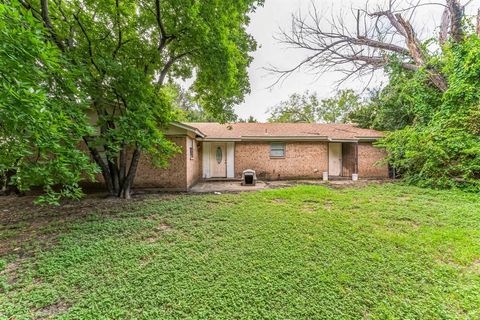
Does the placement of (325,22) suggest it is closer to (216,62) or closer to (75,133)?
(216,62)

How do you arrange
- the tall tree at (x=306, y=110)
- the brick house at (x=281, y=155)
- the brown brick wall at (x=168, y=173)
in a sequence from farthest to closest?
1. the tall tree at (x=306, y=110)
2. the brick house at (x=281, y=155)
3. the brown brick wall at (x=168, y=173)

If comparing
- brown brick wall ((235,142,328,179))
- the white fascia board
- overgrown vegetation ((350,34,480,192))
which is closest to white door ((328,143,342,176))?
brown brick wall ((235,142,328,179))

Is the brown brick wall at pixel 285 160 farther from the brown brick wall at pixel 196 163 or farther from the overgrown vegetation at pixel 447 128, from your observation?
the overgrown vegetation at pixel 447 128

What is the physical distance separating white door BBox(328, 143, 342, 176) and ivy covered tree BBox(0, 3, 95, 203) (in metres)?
11.2

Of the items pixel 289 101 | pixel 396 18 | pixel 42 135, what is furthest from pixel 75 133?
pixel 289 101

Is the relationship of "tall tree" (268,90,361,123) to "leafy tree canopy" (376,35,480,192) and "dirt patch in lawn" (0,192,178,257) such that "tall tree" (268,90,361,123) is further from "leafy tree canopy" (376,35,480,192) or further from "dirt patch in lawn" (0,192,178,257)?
"dirt patch in lawn" (0,192,178,257)

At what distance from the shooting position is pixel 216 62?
231 inches

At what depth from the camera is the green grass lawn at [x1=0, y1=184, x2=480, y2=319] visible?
2.24 meters

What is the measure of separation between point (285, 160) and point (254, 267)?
826 centimetres

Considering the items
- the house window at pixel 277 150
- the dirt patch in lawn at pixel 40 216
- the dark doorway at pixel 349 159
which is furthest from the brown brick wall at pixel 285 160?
the dirt patch in lawn at pixel 40 216

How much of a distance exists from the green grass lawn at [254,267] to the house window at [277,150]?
592cm

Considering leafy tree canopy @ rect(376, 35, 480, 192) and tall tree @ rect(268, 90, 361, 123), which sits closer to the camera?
leafy tree canopy @ rect(376, 35, 480, 192)

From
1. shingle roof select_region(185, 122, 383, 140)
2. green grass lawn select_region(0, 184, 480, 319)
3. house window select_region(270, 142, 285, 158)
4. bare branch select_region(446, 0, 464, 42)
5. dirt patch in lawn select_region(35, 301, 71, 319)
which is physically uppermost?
bare branch select_region(446, 0, 464, 42)

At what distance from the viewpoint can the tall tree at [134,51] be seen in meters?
4.93
